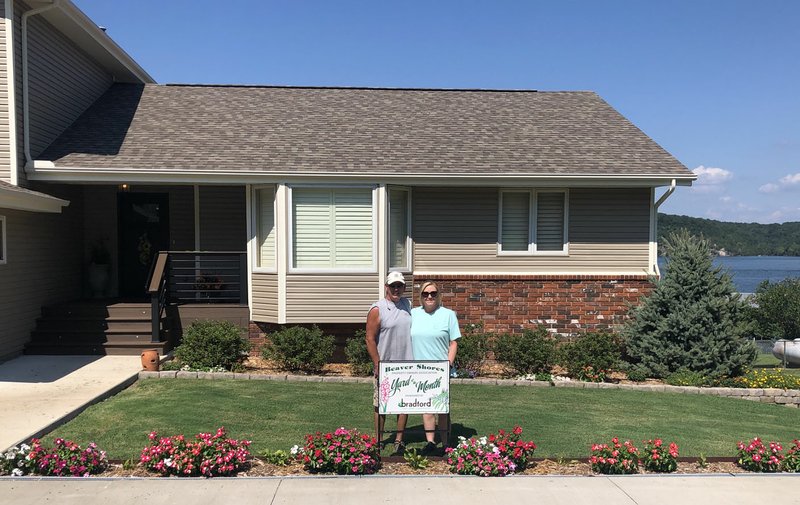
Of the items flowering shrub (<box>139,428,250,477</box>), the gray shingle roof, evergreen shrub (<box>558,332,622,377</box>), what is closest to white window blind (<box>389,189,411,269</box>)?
the gray shingle roof

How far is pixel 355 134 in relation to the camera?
12.1 m

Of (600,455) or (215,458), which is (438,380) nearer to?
(600,455)

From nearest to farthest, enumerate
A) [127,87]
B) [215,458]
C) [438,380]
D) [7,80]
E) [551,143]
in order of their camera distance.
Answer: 1. [215,458]
2. [438,380]
3. [7,80]
4. [551,143]
5. [127,87]

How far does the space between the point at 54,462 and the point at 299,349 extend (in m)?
4.66

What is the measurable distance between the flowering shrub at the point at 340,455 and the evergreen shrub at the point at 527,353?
15.9 ft

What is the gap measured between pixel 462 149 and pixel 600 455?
7.55 meters

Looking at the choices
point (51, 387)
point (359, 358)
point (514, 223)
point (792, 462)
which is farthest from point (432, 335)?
point (514, 223)

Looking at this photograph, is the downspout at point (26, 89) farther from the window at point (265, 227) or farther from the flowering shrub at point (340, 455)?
the flowering shrub at point (340, 455)

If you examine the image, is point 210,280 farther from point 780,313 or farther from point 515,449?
point 780,313

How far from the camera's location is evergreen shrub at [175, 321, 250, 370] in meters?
9.43

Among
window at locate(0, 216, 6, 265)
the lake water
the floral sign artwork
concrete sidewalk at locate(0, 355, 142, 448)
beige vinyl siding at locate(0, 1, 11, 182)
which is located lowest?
the lake water

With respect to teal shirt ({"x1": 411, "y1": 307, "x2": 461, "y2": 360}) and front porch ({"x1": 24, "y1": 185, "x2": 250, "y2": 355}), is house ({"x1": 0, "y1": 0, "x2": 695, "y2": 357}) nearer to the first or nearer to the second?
front porch ({"x1": 24, "y1": 185, "x2": 250, "y2": 355})

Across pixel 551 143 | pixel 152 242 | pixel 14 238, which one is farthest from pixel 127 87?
pixel 551 143

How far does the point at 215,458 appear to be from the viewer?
202 inches
